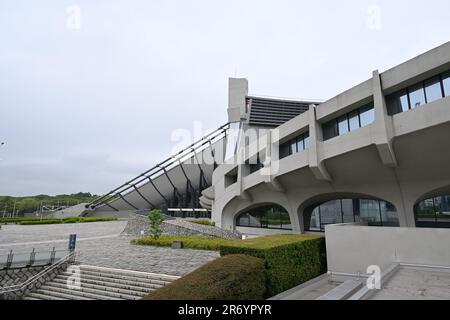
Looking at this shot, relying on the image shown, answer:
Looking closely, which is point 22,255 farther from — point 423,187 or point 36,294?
point 423,187

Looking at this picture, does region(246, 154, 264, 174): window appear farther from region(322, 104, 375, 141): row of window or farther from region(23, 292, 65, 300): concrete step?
region(23, 292, 65, 300): concrete step

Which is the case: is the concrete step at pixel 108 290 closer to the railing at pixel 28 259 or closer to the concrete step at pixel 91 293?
the concrete step at pixel 91 293

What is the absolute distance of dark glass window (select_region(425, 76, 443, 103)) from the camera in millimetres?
11234

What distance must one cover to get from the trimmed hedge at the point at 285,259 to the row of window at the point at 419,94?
787 cm

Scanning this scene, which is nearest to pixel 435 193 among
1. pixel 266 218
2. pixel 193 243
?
pixel 193 243

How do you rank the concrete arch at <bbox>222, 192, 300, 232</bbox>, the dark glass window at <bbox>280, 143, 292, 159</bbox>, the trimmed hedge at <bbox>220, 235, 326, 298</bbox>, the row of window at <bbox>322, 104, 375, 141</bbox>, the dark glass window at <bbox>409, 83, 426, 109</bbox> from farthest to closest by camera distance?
the concrete arch at <bbox>222, 192, 300, 232</bbox>, the dark glass window at <bbox>280, 143, 292, 159</bbox>, the row of window at <bbox>322, 104, 375, 141</bbox>, the dark glass window at <bbox>409, 83, 426, 109</bbox>, the trimmed hedge at <bbox>220, 235, 326, 298</bbox>

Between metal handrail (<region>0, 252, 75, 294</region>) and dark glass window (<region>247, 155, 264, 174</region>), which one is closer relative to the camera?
metal handrail (<region>0, 252, 75, 294</region>)

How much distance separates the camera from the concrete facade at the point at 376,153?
37.1 feet

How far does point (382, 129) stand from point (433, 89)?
2.70m

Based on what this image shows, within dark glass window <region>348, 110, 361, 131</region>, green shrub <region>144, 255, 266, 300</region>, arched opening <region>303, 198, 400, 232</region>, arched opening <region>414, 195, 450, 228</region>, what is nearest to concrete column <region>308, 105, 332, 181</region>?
dark glass window <region>348, 110, 361, 131</region>

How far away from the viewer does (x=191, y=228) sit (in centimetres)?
2111

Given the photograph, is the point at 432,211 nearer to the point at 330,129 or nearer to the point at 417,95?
the point at 417,95

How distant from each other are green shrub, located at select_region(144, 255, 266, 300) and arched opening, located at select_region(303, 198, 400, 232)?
35.9 ft

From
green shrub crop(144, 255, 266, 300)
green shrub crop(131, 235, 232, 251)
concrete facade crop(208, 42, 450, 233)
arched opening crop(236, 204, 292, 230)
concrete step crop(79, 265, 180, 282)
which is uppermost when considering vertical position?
concrete facade crop(208, 42, 450, 233)
